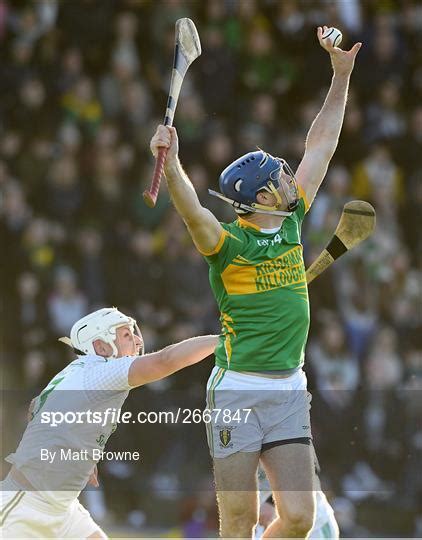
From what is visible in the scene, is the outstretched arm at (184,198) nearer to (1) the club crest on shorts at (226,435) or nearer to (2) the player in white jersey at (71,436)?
(2) the player in white jersey at (71,436)

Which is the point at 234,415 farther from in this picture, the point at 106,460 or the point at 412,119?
the point at 412,119

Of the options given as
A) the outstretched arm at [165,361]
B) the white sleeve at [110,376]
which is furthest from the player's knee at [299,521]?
the white sleeve at [110,376]

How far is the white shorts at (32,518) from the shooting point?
5.75 meters

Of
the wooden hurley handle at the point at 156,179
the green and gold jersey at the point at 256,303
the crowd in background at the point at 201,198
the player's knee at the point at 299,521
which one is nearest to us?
the wooden hurley handle at the point at 156,179

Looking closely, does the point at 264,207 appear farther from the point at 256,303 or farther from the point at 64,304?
the point at 64,304

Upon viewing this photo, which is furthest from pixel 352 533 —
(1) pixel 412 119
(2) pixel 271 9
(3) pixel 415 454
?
(2) pixel 271 9

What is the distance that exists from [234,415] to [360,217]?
149cm

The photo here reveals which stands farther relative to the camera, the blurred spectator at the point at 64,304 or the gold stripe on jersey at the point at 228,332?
the blurred spectator at the point at 64,304

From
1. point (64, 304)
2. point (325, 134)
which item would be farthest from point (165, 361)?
point (64, 304)

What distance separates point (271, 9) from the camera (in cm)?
1223

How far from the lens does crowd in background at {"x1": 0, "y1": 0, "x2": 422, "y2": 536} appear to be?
9148 mm

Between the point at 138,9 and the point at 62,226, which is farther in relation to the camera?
the point at 138,9

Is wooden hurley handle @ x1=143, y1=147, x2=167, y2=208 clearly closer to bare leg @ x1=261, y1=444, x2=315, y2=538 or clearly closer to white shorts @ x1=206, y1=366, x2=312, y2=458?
white shorts @ x1=206, y1=366, x2=312, y2=458

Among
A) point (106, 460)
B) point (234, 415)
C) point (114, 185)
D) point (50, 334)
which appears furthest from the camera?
point (114, 185)
